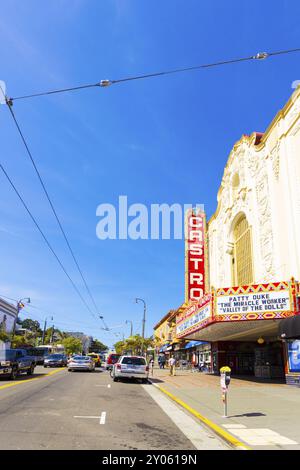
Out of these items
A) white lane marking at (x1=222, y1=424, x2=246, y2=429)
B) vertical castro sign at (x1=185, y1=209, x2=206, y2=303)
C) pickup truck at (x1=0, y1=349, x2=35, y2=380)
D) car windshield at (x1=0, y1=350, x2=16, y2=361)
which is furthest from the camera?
vertical castro sign at (x1=185, y1=209, x2=206, y2=303)

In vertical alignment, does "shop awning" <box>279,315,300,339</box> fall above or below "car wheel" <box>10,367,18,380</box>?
above

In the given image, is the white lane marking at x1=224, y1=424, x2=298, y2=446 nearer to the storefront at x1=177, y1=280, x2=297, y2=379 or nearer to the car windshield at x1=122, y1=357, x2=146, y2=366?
the storefront at x1=177, y1=280, x2=297, y2=379

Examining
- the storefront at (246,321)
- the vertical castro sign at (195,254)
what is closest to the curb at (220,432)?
the storefront at (246,321)

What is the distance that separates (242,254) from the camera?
101ft

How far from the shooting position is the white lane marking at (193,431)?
24.9 ft

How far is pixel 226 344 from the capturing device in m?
33.6

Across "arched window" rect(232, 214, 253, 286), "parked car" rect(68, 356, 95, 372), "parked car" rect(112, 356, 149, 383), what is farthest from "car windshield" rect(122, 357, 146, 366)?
"parked car" rect(68, 356, 95, 372)

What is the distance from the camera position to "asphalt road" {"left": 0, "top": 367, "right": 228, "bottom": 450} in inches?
286

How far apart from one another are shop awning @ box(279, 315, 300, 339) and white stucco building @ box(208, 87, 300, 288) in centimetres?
381

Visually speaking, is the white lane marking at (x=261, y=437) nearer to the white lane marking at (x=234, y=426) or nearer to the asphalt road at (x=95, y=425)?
the white lane marking at (x=234, y=426)

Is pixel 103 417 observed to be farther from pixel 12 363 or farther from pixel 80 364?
pixel 80 364

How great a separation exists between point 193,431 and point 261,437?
1622 millimetres
